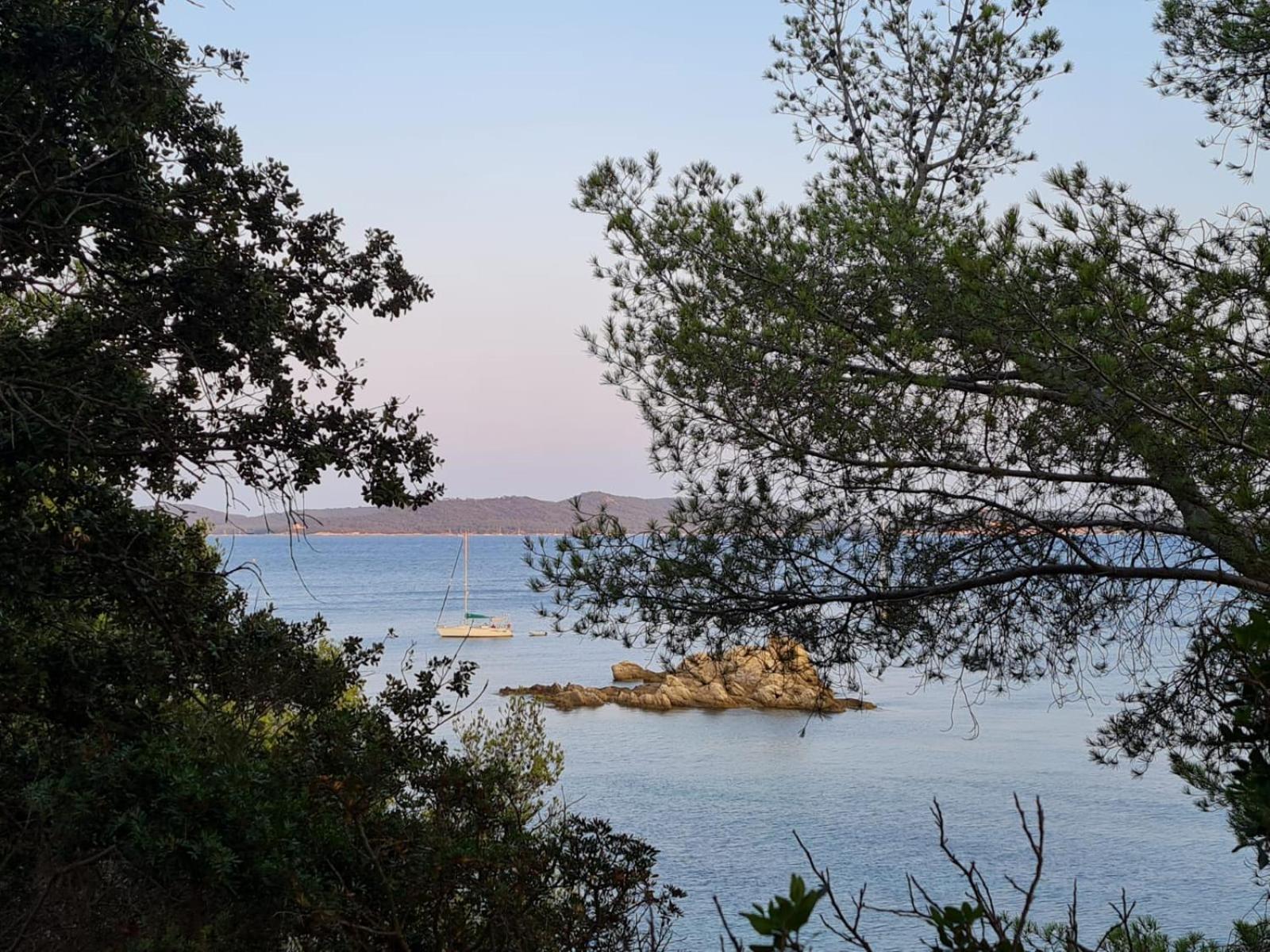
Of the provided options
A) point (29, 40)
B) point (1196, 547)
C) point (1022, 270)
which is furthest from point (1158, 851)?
point (29, 40)

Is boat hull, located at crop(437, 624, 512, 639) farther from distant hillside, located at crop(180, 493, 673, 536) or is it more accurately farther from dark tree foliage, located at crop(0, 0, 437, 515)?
dark tree foliage, located at crop(0, 0, 437, 515)

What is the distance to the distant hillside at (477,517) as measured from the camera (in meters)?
6.60

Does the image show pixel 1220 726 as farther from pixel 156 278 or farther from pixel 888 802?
pixel 888 802

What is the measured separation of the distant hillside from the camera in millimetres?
6602

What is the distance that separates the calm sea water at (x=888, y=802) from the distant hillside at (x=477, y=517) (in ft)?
12.8

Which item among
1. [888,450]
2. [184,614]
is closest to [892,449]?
[888,450]

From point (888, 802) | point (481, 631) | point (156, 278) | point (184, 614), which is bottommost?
point (481, 631)

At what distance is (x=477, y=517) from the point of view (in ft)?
354

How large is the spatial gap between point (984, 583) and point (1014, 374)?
3.95ft

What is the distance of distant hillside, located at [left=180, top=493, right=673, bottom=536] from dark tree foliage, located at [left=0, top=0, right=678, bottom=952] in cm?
54

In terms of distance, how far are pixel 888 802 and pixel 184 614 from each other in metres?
21.9

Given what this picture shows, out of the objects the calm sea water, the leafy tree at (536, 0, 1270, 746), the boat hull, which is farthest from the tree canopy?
the boat hull

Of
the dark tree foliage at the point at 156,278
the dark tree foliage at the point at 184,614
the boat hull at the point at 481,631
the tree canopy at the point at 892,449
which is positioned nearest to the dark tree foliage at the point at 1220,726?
the tree canopy at the point at 892,449

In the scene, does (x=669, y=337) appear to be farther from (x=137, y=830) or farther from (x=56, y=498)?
(x=137, y=830)
